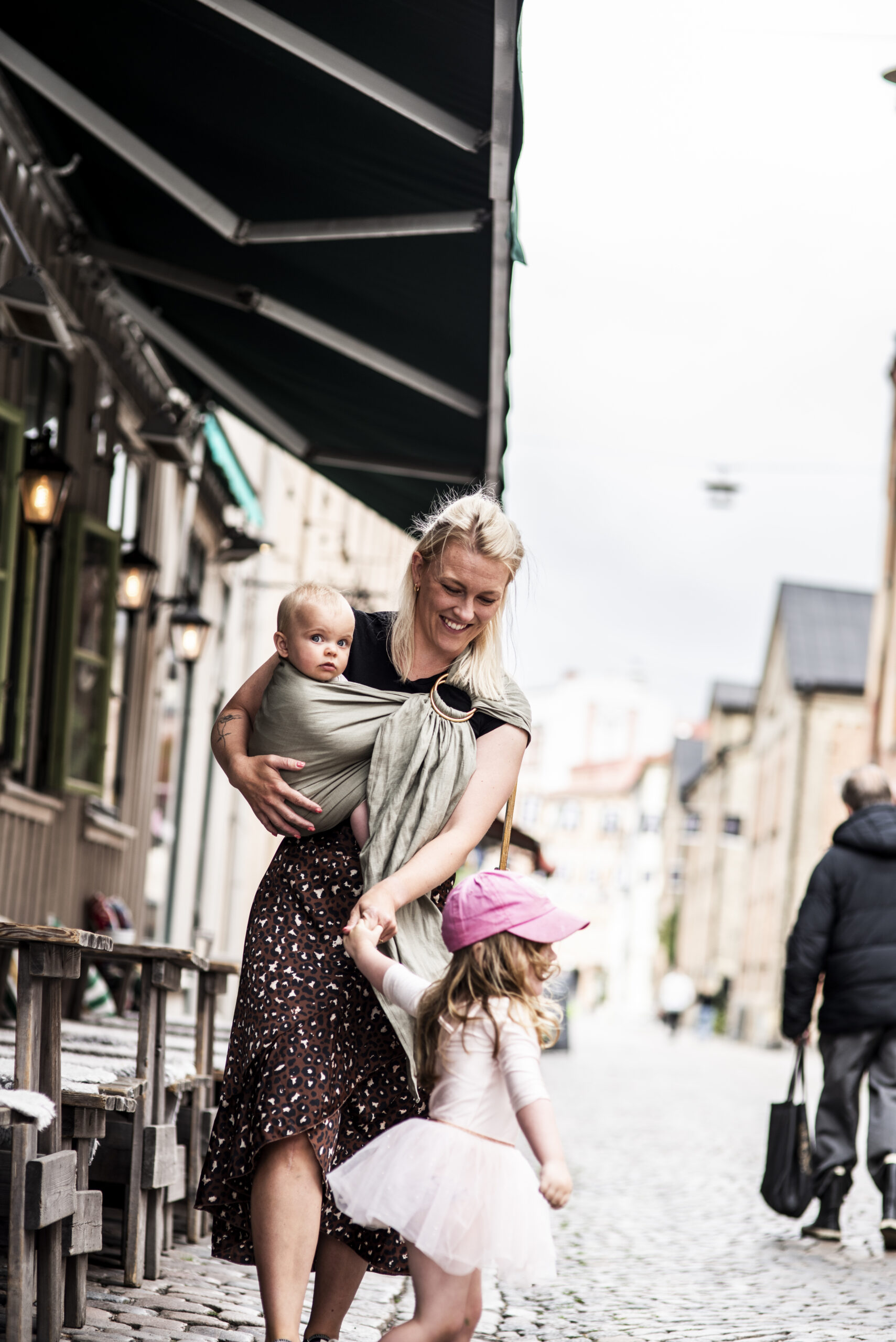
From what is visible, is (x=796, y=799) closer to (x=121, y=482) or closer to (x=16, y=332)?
(x=121, y=482)

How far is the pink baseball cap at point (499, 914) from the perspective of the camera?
3.19 meters

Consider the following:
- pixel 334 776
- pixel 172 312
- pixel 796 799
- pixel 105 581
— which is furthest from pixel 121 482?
pixel 796 799

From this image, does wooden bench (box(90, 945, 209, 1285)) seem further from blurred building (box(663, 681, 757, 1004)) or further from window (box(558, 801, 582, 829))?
window (box(558, 801, 582, 829))

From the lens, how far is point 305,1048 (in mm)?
3344

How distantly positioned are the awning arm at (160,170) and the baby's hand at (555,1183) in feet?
13.4

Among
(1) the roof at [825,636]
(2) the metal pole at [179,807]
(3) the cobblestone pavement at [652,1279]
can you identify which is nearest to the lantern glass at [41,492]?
(3) the cobblestone pavement at [652,1279]

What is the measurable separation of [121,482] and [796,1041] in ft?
18.7

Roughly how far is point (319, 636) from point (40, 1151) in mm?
1292

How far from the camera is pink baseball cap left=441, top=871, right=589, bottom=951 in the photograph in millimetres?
3189

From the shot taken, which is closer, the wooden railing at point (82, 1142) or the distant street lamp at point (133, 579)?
the wooden railing at point (82, 1142)

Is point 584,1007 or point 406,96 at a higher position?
point 406,96

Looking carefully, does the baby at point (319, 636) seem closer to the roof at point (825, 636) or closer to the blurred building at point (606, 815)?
the roof at point (825, 636)

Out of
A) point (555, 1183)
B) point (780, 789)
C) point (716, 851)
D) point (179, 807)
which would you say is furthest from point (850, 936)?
point (716, 851)

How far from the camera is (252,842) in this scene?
62.7 feet
